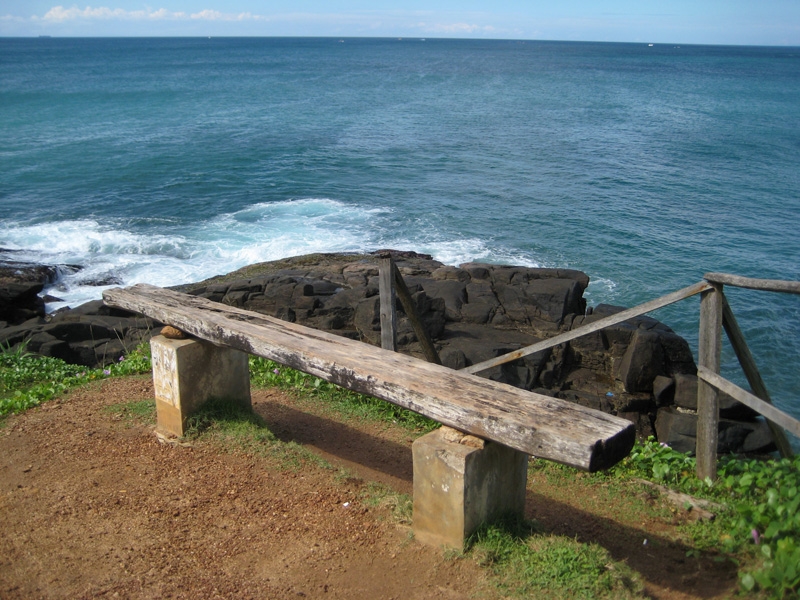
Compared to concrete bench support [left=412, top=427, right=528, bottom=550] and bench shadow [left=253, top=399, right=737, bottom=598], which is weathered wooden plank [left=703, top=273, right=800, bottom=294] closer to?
bench shadow [left=253, top=399, right=737, bottom=598]

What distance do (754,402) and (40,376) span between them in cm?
728

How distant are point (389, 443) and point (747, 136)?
1552 inches

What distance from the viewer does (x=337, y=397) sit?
7.05 metres

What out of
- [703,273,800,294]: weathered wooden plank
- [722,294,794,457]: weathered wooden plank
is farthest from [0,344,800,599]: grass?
[703,273,800,294]: weathered wooden plank

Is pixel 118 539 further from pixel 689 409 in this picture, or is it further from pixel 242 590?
pixel 689 409

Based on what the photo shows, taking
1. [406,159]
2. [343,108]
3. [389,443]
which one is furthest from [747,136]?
[389,443]

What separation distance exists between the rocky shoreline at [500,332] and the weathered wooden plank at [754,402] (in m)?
4.48

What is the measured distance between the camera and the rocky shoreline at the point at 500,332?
34.5 feet

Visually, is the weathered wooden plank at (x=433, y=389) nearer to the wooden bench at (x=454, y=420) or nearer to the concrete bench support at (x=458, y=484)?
the wooden bench at (x=454, y=420)

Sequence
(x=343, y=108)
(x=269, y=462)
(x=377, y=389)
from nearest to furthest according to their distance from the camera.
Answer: (x=377, y=389), (x=269, y=462), (x=343, y=108)

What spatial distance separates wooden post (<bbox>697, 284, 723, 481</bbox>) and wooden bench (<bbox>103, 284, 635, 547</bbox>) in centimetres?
182

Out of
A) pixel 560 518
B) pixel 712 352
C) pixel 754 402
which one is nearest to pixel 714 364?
pixel 712 352

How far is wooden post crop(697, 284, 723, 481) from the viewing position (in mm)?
5309

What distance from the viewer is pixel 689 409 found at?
413 inches
